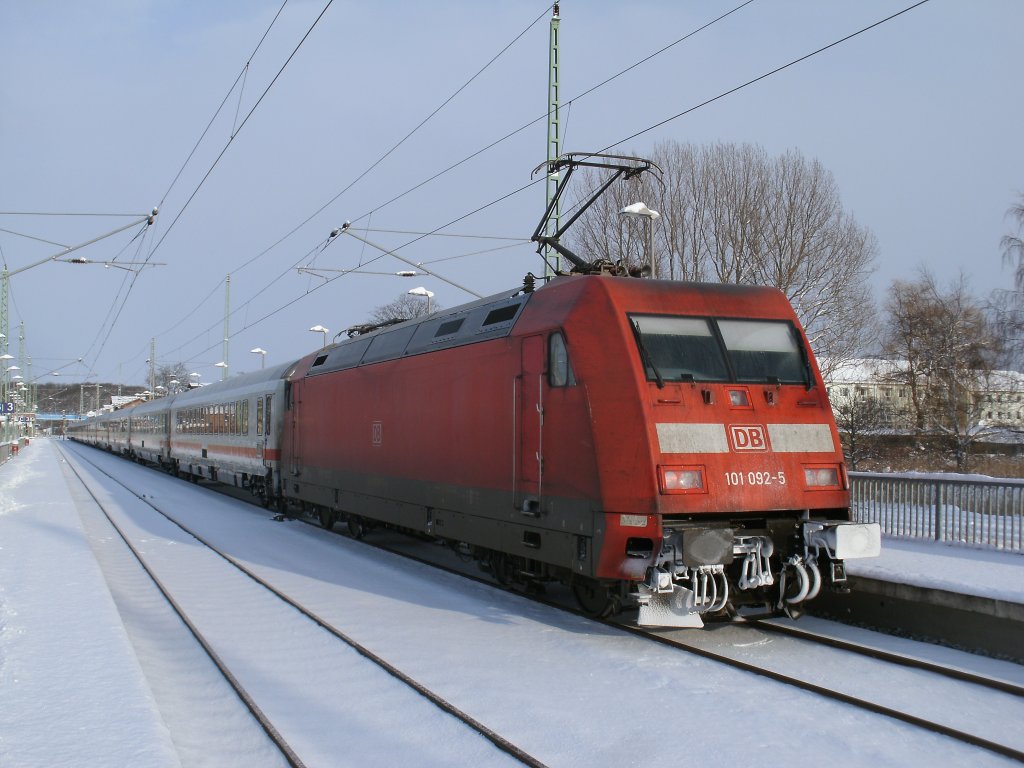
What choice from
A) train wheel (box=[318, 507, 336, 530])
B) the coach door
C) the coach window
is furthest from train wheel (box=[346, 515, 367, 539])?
the coach window

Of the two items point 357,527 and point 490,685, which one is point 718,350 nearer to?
point 490,685

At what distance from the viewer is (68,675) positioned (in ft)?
21.5

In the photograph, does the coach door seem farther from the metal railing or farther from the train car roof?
the train car roof

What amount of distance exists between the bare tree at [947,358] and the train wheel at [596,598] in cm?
2424

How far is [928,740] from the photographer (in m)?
5.78

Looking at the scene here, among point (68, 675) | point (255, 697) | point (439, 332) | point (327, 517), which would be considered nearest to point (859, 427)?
point (327, 517)

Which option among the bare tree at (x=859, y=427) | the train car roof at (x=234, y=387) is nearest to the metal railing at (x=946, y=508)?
the train car roof at (x=234, y=387)

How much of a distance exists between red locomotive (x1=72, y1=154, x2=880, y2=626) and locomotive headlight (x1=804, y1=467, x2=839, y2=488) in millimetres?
18

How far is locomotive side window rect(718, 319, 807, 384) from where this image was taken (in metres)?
8.69

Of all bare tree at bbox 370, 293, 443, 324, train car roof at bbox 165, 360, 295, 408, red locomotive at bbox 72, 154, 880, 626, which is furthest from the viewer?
bare tree at bbox 370, 293, 443, 324

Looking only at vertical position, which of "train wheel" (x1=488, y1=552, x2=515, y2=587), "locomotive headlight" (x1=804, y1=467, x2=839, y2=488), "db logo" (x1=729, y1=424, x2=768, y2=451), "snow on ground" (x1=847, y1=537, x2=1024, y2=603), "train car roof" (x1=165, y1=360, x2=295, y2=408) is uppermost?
"train car roof" (x1=165, y1=360, x2=295, y2=408)

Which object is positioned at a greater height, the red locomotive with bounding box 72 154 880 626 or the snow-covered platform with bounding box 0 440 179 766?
the red locomotive with bounding box 72 154 880 626

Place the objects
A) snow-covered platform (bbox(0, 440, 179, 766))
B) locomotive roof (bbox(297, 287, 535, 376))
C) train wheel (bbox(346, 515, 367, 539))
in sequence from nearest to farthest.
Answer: snow-covered platform (bbox(0, 440, 179, 766))
locomotive roof (bbox(297, 287, 535, 376))
train wheel (bbox(346, 515, 367, 539))

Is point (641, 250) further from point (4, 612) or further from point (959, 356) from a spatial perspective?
point (4, 612)
